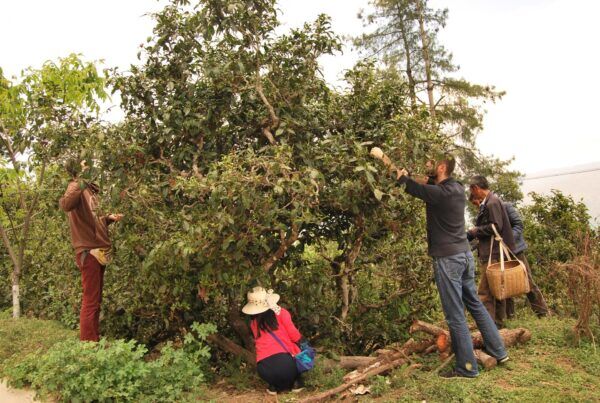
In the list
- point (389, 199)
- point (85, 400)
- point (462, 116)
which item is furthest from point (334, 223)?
point (462, 116)

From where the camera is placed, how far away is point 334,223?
5.08m

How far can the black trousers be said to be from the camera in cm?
434

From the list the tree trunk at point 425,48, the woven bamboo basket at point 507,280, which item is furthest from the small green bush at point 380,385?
the tree trunk at point 425,48

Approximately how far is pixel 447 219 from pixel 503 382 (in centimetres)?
137

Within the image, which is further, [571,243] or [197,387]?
[571,243]

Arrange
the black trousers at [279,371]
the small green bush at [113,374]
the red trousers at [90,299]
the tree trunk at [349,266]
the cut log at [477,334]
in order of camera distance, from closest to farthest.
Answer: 1. the small green bush at [113,374]
2. the black trousers at [279,371]
3. the cut log at [477,334]
4. the tree trunk at [349,266]
5. the red trousers at [90,299]

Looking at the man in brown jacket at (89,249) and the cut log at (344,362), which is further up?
the man in brown jacket at (89,249)

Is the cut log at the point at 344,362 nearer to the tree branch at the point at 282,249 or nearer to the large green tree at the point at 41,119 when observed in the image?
the tree branch at the point at 282,249

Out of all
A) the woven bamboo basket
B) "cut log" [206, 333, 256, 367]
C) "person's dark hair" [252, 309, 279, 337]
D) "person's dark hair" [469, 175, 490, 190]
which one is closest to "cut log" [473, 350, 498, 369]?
the woven bamboo basket

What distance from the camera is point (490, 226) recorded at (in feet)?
18.3

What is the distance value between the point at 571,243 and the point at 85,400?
6.91 m

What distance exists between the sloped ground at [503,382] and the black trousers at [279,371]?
0.10 metres

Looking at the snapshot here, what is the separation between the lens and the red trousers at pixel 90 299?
5.16 metres

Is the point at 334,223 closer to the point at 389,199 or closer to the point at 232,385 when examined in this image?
the point at 389,199
